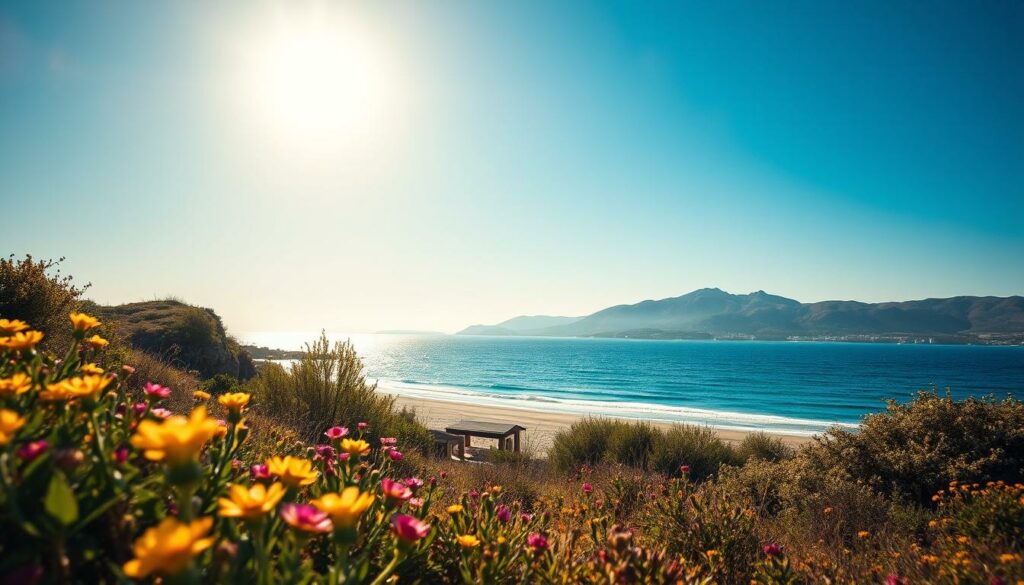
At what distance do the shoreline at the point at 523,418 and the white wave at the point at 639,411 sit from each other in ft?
4.74

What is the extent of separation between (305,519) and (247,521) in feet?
0.45

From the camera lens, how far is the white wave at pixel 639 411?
2664 cm

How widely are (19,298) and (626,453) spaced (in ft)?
36.2

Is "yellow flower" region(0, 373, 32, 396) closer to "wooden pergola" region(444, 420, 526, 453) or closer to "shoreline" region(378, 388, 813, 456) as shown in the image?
"wooden pergola" region(444, 420, 526, 453)

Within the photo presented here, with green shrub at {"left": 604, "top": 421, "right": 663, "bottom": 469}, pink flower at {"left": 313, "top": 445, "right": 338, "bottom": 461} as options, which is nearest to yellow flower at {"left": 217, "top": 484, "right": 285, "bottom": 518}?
pink flower at {"left": 313, "top": 445, "right": 338, "bottom": 461}

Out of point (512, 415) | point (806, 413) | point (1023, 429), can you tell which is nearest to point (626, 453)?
point (1023, 429)

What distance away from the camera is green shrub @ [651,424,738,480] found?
1012 centimetres

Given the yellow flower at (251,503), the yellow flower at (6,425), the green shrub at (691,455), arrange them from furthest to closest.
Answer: the green shrub at (691,455), the yellow flower at (251,503), the yellow flower at (6,425)

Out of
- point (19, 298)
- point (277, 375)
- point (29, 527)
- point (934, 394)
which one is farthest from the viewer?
point (277, 375)

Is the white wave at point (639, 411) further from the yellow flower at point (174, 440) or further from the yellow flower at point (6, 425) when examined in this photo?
the yellow flower at point (6, 425)

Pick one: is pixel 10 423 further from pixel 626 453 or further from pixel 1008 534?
pixel 626 453

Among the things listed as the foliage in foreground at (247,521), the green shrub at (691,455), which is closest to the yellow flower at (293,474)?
the foliage in foreground at (247,521)

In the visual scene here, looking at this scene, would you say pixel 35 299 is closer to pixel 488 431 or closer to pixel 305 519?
pixel 305 519

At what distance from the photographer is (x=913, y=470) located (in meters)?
6.58
